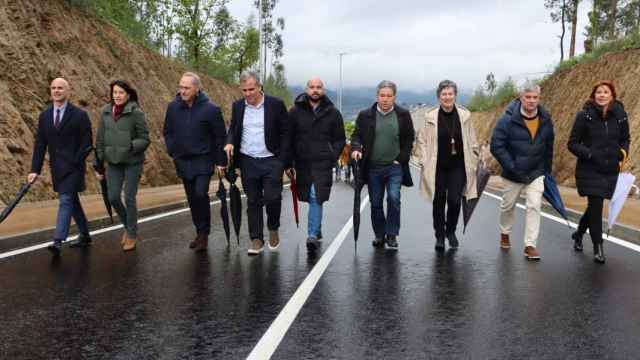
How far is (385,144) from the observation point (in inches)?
328

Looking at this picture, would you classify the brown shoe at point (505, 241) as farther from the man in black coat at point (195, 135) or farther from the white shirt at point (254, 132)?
the man in black coat at point (195, 135)

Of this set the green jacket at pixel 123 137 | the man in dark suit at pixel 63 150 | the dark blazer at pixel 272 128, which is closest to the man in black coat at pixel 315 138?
the dark blazer at pixel 272 128

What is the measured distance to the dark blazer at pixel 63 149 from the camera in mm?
8008

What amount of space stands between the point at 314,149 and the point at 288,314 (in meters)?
3.28

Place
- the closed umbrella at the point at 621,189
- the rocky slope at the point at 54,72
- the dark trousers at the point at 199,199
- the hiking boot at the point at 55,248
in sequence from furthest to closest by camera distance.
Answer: the rocky slope at the point at 54,72
the dark trousers at the point at 199,199
the hiking boot at the point at 55,248
the closed umbrella at the point at 621,189

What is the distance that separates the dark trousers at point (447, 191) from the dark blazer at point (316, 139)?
1.28m

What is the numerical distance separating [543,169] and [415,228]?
3.24 metres

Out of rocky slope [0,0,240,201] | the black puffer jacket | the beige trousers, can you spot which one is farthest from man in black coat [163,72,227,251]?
rocky slope [0,0,240,201]

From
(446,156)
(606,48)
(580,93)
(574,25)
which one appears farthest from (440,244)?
(574,25)

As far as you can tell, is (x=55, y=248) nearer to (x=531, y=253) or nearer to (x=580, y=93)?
(x=531, y=253)

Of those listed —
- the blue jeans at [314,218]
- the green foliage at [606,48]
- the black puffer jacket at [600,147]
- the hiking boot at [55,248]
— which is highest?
the green foliage at [606,48]

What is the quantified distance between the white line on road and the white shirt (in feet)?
4.57

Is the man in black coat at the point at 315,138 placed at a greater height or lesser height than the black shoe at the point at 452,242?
greater

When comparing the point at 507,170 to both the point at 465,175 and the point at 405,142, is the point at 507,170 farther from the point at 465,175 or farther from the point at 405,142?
the point at 405,142
